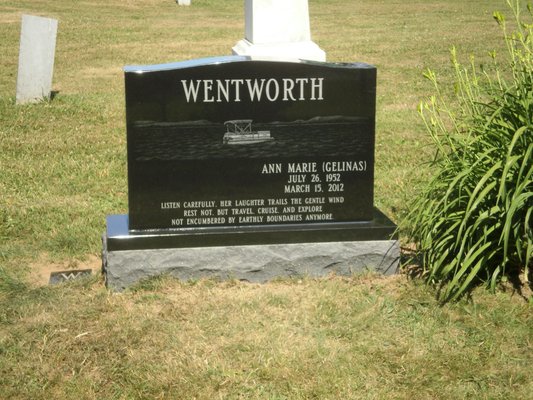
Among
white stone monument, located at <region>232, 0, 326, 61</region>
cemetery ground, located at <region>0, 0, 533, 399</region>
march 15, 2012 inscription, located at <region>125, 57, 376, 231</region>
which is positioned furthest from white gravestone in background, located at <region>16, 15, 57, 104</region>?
march 15, 2012 inscription, located at <region>125, 57, 376, 231</region>

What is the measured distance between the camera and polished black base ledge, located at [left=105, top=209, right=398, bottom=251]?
555 centimetres

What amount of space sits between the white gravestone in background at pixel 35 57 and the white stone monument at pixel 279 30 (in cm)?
451

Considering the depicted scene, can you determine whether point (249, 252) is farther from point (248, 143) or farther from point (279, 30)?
point (279, 30)

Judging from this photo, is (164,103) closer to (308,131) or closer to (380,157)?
(308,131)

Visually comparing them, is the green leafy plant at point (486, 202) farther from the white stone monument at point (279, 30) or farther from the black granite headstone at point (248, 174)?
the white stone monument at point (279, 30)

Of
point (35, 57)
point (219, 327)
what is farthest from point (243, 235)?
point (35, 57)

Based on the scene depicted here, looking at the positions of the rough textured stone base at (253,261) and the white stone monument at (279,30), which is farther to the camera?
the white stone monument at (279,30)

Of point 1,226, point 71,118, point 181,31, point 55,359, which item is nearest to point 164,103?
point 55,359

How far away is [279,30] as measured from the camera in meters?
7.92

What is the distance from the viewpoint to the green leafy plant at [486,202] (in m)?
5.14

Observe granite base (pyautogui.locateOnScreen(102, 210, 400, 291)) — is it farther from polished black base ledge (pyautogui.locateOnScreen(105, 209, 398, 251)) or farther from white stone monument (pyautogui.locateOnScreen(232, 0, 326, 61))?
white stone monument (pyautogui.locateOnScreen(232, 0, 326, 61))

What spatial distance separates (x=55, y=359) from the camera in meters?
4.68

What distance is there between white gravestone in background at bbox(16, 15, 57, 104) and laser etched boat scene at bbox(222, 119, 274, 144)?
6.67 meters

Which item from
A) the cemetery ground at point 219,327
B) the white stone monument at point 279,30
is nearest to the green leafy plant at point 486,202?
the cemetery ground at point 219,327
